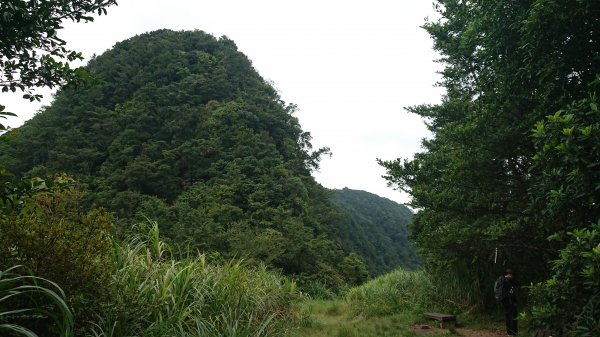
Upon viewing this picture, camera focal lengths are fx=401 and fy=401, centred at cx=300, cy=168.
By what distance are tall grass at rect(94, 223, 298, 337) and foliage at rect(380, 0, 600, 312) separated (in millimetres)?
3208

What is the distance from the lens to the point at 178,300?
3.74m

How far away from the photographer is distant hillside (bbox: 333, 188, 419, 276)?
35.3 m

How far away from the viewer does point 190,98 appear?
36.5 meters

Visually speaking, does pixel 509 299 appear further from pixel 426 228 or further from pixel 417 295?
pixel 417 295

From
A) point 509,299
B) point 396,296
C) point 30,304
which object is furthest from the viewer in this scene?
point 396,296

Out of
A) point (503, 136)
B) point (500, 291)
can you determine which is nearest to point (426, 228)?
point (500, 291)

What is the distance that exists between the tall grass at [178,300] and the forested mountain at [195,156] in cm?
1260

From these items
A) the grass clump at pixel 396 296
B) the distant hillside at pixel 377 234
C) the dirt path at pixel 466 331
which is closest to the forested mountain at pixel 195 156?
the distant hillside at pixel 377 234

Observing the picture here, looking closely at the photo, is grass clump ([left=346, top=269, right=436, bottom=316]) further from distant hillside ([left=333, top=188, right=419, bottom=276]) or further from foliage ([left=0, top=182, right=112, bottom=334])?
distant hillside ([left=333, top=188, right=419, bottom=276])

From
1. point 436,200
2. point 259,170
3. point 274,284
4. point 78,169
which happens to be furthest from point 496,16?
point 78,169

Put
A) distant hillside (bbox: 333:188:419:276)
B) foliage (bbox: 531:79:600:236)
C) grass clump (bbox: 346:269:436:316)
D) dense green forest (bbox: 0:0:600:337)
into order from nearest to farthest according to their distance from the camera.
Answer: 1. dense green forest (bbox: 0:0:600:337)
2. foliage (bbox: 531:79:600:236)
3. grass clump (bbox: 346:269:436:316)
4. distant hillside (bbox: 333:188:419:276)

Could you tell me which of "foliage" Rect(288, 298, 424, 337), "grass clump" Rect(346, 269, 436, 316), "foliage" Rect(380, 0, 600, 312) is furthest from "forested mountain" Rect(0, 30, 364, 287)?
"foliage" Rect(380, 0, 600, 312)

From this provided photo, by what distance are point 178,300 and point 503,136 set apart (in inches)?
224

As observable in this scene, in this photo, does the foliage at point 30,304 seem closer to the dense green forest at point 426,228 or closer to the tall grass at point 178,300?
the dense green forest at point 426,228
